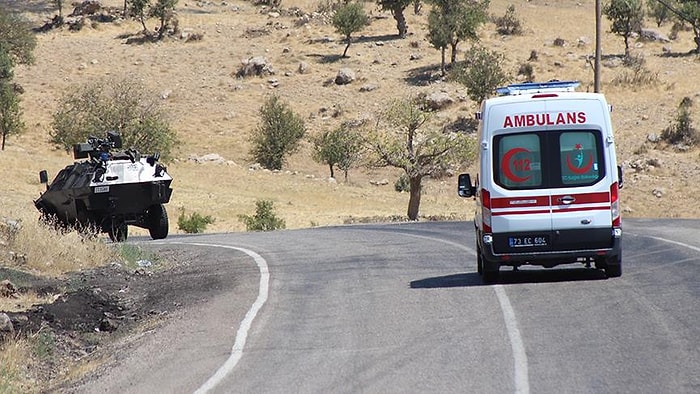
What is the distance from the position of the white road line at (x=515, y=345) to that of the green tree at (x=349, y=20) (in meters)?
66.3

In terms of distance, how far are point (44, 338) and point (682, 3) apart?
72787mm

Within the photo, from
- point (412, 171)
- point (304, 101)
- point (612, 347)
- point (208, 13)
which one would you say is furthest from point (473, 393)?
point (208, 13)

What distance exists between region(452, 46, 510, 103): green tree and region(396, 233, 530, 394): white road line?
49.8 meters

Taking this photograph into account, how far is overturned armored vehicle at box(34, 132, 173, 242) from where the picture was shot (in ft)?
85.8

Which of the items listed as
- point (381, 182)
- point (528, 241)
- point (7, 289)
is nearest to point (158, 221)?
point (7, 289)

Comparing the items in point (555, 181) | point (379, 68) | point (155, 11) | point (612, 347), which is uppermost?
point (155, 11)

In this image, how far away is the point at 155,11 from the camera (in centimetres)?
8544

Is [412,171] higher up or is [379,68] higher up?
[379,68]

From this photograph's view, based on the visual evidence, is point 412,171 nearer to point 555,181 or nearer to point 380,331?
point 555,181

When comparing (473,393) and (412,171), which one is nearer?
(473,393)

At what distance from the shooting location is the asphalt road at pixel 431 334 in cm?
942

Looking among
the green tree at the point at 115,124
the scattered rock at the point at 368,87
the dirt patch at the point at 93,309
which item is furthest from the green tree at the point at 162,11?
the dirt patch at the point at 93,309

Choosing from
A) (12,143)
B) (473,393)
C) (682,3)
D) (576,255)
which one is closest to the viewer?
(473,393)

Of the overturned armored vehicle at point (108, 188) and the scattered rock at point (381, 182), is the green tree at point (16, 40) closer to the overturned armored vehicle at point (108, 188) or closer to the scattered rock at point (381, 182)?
the scattered rock at point (381, 182)
